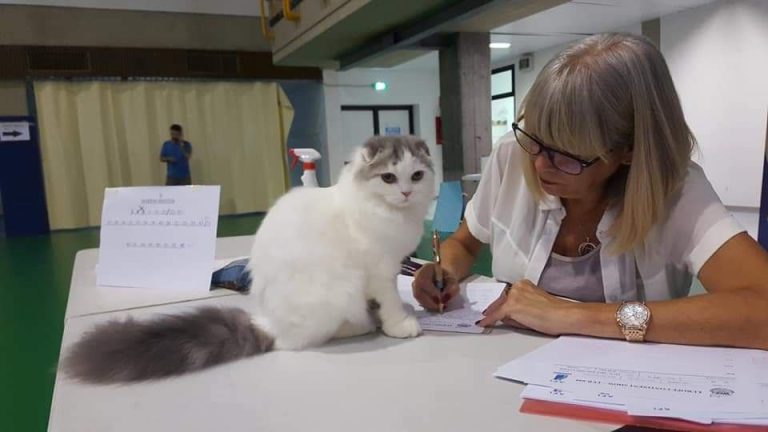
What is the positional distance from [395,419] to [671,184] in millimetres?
612

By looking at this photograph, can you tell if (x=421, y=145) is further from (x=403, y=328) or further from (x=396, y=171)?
(x=403, y=328)

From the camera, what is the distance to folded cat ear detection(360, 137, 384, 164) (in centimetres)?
89

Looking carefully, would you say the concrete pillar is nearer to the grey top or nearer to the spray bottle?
the spray bottle

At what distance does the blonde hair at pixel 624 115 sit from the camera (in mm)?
807

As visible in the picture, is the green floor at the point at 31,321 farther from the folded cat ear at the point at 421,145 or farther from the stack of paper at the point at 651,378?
the stack of paper at the point at 651,378

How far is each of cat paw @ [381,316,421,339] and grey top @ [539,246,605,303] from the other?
1.00 ft

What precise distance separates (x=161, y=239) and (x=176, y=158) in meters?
5.05

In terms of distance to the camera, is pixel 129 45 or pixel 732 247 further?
pixel 129 45

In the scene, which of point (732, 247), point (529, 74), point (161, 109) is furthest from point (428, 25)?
point (161, 109)

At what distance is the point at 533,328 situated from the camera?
0.85 metres

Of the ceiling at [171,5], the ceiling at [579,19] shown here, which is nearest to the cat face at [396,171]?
the ceiling at [579,19]

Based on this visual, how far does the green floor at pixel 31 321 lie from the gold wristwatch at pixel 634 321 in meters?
1.10

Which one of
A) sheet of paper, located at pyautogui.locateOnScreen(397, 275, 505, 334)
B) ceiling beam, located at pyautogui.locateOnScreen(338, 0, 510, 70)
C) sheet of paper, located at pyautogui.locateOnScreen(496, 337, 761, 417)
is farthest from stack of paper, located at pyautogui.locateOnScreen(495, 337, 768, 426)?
ceiling beam, located at pyautogui.locateOnScreen(338, 0, 510, 70)

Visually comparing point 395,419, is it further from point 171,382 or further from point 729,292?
point 729,292
